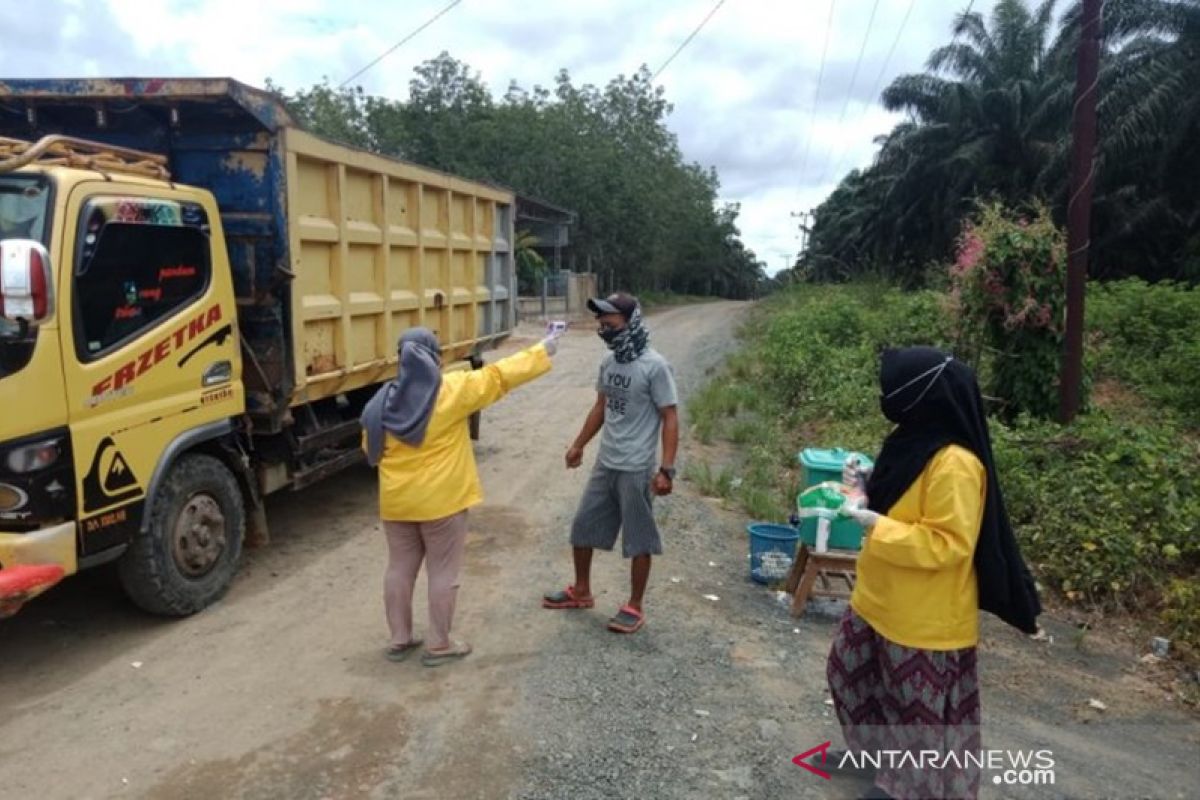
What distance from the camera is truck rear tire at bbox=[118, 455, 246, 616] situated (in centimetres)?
445

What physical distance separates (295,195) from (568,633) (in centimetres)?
299

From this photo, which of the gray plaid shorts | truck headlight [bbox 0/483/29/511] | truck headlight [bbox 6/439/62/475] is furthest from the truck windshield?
the gray plaid shorts

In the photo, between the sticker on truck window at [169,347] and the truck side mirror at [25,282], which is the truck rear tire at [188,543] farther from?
the truck side mirror at [25,282]

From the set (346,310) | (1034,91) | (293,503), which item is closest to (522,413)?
(293,503)

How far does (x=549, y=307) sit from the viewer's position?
100 ft

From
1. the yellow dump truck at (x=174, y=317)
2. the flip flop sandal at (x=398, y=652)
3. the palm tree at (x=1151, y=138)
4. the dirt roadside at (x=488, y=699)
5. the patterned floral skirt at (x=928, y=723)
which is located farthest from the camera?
the palm tree at (x=1151, y=138)

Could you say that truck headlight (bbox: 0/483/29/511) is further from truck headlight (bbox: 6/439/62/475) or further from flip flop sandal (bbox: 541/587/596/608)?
flip flop sandal (bbox: 541/587/596/608)

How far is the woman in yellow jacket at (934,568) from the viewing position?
265 cm

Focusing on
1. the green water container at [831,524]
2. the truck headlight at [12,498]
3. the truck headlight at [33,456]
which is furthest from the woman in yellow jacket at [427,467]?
the green water container at [831,524]

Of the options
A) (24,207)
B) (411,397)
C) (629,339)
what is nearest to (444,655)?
(411,397)

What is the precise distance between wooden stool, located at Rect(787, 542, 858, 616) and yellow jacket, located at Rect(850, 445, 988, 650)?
1.77 meters

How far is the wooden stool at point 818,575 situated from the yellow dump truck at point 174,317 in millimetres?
3132

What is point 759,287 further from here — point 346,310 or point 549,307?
point 346,310

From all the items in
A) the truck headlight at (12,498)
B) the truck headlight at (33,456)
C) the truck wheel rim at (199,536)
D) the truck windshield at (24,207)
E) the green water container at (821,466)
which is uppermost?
the truck windshield at (24,207)
